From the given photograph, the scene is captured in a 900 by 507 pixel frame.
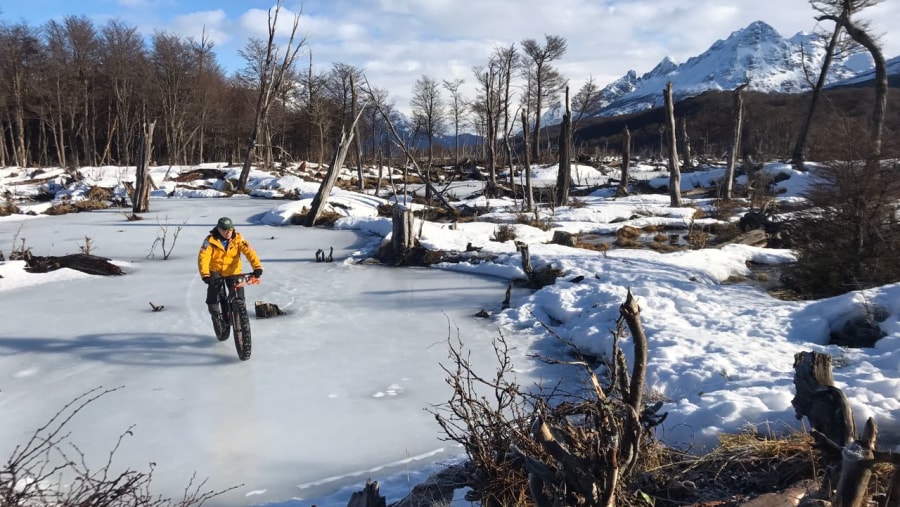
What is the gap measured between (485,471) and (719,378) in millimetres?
2904

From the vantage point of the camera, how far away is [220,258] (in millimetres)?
6812

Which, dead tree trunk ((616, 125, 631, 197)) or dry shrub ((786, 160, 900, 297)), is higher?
dead tree trunk ((616, 125, 631, 197))

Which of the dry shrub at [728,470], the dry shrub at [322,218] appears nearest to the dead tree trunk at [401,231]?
the dry shrub at [322,218]

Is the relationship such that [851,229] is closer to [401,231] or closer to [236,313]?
[401,231]

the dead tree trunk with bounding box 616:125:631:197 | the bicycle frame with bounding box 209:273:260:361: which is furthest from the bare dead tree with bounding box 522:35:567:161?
the bicycle frame with bounding box 209:273:260:361

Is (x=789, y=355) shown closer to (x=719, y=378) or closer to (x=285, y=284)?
(x=719, y=378)

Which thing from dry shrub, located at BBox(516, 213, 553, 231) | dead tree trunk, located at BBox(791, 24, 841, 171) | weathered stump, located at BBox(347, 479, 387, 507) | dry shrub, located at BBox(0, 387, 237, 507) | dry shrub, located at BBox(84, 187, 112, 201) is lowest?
dry shrub, located at BBox(0, 387, 237, 507)

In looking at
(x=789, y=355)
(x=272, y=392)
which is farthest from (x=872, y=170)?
(x=272, y=392)

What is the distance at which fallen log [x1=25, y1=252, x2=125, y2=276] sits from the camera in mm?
10492

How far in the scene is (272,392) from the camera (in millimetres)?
5562

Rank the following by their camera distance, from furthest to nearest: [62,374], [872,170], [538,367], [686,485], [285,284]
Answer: [285,284] < [872,170] < [538,367] < [62,374] < [686,485]

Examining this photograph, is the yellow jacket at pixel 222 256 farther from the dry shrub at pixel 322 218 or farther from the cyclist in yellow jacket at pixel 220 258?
the dry shrub at pixel 322 218

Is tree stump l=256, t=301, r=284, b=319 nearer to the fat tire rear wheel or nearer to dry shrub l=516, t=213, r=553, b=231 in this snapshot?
the fat tire rear wheel

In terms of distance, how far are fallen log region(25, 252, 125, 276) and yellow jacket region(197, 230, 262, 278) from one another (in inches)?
211
